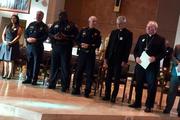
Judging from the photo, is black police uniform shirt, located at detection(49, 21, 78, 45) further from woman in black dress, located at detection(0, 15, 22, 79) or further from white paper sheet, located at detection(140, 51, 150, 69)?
white paper sheet, located at detection(140, 51, 150, 69)

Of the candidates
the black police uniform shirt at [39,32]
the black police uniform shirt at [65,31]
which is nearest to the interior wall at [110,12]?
the black police uniform shirt at [39,32]

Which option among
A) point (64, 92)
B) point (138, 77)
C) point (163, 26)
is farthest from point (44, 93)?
point (163, 26)

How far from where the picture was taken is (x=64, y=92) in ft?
27.3

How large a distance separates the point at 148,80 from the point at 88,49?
1.29 metres

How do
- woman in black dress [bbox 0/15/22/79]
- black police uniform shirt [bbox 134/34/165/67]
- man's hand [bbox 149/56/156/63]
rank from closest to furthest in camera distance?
1. man's hand [bbox 149/56/156/63]
2. black police uniform shirt [bbox 134/34/165/67]
3. woman in black dress [bbox 0/15/22/79]

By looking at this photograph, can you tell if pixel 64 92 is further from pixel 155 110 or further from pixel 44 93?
pixel 155 110

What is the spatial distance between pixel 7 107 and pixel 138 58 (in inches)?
98.8

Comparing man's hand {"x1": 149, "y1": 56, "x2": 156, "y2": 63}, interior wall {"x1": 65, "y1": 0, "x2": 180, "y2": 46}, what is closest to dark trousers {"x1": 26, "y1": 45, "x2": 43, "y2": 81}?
A: man's hand {"x1": 149, "y1": 56, "x2": 156, "y2": 63}

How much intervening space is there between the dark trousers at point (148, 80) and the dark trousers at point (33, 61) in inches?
85.8

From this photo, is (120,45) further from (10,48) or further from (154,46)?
(10,48)

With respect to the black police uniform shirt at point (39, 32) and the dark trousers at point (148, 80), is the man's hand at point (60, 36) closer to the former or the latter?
the black police uniform shirt at point (39, 32)

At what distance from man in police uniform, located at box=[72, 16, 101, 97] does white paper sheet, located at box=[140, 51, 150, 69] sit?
1.02 m

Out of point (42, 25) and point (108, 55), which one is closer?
point (108, 55)

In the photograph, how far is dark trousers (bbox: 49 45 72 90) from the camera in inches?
329
